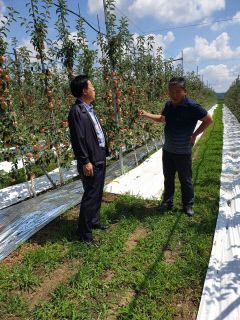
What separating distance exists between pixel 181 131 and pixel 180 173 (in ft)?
1.80

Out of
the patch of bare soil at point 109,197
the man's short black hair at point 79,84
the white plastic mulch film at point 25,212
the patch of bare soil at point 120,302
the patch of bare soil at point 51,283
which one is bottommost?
the patch of bare soil at point 120,302

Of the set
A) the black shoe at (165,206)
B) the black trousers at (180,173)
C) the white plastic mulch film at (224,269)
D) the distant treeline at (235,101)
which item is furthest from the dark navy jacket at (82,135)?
the distant treeline at (235,101)

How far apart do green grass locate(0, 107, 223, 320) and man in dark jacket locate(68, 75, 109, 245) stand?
0.33 m

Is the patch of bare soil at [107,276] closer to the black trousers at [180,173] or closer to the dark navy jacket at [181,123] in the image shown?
the black trousers at [180,173]

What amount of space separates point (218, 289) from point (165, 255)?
578mm

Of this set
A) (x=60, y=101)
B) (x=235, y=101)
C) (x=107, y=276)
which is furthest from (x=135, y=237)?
(x=235, y=101)

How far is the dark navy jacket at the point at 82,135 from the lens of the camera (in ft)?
6.75

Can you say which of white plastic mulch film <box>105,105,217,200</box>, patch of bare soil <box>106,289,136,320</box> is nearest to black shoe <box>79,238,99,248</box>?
patch of bare soil <box>106,289,136,320</box>

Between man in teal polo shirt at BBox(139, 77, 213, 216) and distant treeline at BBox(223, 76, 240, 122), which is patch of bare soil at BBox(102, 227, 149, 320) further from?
distant treeline at BBox(223, 76, 240, 122)

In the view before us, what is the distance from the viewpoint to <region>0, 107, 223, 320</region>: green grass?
1678 mm

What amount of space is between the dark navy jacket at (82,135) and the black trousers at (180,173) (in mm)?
1112

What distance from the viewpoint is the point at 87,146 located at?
2160 millimetres

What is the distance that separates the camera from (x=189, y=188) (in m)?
2.87

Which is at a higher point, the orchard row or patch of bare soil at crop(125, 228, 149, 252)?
the orchard row
